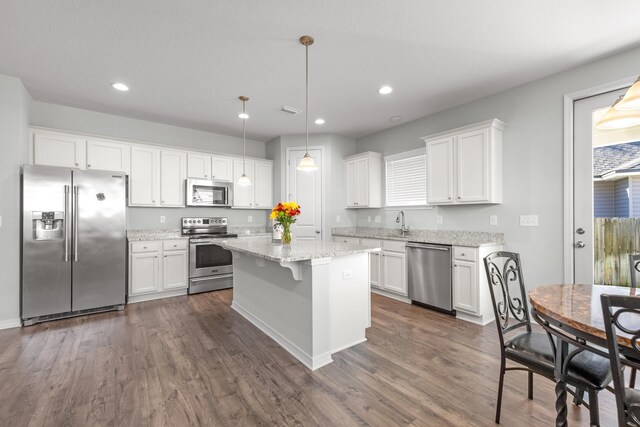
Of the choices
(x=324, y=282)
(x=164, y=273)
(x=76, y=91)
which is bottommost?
(x=164, y=273)

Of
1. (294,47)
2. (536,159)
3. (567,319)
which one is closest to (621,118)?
(567,319)

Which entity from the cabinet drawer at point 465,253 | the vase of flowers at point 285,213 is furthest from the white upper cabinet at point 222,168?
the cabinet drawer at point 465,253

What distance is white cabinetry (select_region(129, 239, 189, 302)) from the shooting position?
4035 millimetres

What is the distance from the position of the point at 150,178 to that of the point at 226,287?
2.14 metres

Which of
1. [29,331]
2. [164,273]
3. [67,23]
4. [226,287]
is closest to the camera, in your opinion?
[67,23]

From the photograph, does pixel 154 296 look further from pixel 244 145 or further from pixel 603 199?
pixel 603 199

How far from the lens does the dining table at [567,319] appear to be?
3.58 ft

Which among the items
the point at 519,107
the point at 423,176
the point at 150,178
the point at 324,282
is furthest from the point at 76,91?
the point at 519,107

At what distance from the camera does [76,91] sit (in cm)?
350

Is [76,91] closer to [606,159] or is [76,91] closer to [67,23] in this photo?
[67,23]

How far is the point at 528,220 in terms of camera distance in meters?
3.28

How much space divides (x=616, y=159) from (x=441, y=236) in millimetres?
1963

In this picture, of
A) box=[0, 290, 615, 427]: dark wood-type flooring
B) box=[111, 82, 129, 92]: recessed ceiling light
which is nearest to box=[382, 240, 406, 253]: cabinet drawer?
box=[0, 290, 615, 427]: dark wood-type flooring

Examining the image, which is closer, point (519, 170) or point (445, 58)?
point (445, 58)
